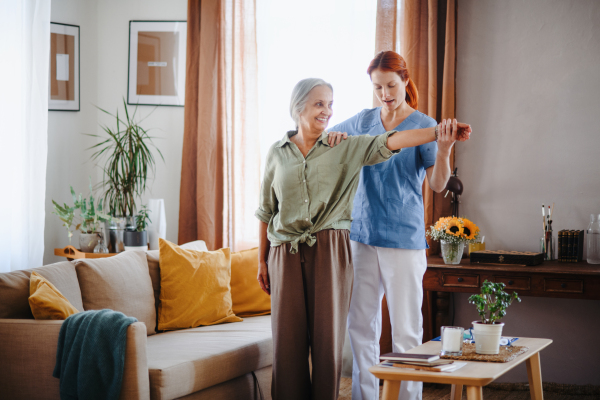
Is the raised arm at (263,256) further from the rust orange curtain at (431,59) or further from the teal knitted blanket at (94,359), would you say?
the rust orange curtain at (431,59)

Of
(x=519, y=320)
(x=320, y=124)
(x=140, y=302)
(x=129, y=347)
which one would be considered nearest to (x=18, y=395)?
(x=129, y=347)

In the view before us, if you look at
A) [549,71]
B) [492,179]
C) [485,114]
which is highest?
[549,71]

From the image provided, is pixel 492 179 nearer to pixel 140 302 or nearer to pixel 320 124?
pixel 320 124

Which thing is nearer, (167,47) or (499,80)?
(499,80)

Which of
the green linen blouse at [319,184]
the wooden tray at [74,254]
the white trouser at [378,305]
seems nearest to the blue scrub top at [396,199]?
the white trouser at [378,305]

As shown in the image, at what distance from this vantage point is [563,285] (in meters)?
2.82

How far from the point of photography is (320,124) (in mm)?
2086

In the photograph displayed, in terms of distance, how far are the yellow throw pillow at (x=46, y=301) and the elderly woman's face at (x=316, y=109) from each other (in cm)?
117

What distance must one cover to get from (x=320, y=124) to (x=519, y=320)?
6.51 feet

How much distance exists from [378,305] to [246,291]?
0.99 m

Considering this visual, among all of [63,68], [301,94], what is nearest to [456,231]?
[301,94]

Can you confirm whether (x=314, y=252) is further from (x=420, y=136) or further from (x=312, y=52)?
(x=312, y=52)

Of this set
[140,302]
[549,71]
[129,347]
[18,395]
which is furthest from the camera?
[549,71]

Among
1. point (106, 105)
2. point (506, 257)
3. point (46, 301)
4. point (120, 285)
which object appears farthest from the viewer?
point (106, 105)
